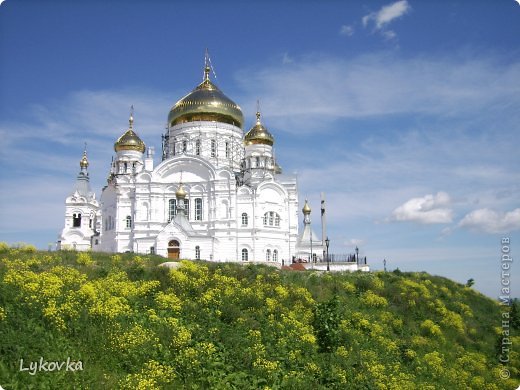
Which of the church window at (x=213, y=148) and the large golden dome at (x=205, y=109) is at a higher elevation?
the large golden dome at (x=205, y=109)

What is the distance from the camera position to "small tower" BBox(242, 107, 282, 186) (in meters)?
46.6

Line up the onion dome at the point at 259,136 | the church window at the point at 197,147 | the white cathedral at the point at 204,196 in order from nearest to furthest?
1. the white cathedral at the point at 204,196
2. the church window at the point at 197,147
3. the onion dome at the point at 259,136

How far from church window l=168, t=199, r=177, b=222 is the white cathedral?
0.09 m

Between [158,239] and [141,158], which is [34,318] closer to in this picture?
[158,239]

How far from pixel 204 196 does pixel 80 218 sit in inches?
674

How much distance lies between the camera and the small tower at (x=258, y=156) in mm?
46594

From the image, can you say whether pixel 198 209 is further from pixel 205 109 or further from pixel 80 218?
pixel 80 218

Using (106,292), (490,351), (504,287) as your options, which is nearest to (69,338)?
(106,292)

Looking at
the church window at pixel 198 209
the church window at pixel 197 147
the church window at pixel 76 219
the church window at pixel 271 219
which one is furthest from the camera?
A: the church window at pixel 76 219

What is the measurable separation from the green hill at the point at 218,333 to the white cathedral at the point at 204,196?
19.2 metres

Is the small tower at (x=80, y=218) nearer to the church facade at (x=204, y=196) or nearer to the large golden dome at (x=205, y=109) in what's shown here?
the church facade at (x=204, y=196)

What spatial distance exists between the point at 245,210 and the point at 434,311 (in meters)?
23.0

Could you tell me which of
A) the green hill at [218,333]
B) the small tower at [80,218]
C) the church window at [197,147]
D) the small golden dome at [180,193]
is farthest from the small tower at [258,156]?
the green hill at [218,333]

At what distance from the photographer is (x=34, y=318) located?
500 inches
